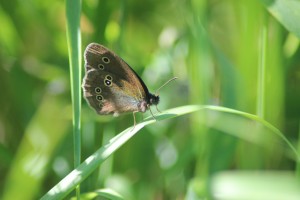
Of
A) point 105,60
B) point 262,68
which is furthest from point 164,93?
point 262,68

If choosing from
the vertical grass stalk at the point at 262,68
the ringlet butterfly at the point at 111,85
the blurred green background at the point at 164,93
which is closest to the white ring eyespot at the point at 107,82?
the ringlet butterfly at the point at 111,85

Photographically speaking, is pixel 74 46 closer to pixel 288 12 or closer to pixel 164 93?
pixel 288 12

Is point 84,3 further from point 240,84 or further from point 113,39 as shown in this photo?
point 240,84

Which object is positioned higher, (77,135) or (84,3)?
(84,3)

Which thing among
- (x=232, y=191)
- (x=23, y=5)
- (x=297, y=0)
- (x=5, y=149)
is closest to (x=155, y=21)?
(x=23, y=5)

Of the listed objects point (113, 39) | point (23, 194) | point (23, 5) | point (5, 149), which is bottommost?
point (23, 194)

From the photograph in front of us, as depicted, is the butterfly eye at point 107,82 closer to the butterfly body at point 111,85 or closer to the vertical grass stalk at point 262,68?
the butterfly body at point 111,85
